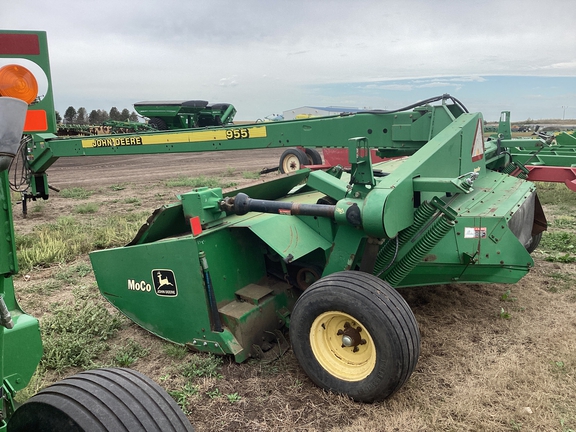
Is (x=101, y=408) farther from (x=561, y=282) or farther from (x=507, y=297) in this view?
(x=561, y=282)

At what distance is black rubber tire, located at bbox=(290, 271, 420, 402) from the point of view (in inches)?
110

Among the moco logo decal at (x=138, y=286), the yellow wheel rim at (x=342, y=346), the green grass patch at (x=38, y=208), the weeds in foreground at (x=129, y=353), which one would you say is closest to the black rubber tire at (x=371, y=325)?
the yellow wheel rim at (x=342, y=346)

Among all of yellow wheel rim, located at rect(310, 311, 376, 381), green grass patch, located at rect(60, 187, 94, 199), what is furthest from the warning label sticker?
green grass patch, located at rect(60, 187, 94, 199)

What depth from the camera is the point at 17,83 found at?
1.45m

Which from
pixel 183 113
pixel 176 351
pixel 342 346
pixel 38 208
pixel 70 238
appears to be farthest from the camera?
pixel 183 113

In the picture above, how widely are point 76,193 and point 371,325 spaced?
1122 centimetres

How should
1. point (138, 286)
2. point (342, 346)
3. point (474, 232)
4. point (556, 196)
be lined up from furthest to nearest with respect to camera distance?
1. point (556, 196)
2. point (138, 286)
3. point (474, 232)
4. point (342, 346)

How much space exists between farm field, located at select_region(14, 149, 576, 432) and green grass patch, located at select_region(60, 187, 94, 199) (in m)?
6.11

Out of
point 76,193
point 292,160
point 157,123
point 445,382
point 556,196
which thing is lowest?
point 445,382

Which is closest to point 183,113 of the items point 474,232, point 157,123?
point 157,123

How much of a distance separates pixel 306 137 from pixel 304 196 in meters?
0.62

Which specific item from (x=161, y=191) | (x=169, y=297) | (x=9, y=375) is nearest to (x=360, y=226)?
(x=169, y=297)

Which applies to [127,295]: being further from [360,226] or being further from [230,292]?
[360,226]

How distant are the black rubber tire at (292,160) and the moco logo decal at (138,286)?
7978 mm
